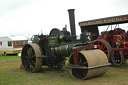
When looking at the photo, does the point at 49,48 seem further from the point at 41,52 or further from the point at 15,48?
the point at 15,48

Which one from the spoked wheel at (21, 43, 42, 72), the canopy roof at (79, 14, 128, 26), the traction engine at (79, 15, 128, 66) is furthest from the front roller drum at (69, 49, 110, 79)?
the canopy roof at (79, 14, 128, 26)

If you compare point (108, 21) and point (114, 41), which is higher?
point (108, 21)

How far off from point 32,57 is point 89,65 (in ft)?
9.83

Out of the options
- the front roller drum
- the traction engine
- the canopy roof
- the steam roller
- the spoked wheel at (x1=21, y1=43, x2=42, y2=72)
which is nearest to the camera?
the front roller drum

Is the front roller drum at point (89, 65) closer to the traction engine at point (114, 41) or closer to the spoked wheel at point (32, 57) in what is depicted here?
the spoked wheel at point (32, 57)

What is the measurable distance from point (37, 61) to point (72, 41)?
5.21 feet

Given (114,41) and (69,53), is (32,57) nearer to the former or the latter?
(69,53)

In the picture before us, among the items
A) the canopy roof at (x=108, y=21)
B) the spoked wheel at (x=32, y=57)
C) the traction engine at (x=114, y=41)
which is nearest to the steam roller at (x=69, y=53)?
the spoked wheel at (x=32, y=57)

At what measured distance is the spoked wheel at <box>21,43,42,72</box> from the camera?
7.34 meters

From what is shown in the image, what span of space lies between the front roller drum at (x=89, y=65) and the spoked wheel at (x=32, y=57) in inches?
66.3

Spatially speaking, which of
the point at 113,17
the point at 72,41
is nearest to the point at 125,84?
the point at 72,41

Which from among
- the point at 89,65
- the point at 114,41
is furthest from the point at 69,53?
the point at 114,41

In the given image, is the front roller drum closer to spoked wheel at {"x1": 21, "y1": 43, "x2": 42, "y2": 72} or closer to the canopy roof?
spoked wheel at {"x1": 21, "y1": 43, "x2": 42, "y2": 72}

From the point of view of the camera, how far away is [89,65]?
214 inches
